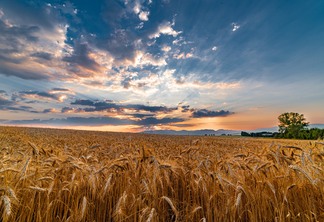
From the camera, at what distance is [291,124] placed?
301 ft

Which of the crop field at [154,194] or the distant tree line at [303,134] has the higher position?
the distant tree line at [303,134]

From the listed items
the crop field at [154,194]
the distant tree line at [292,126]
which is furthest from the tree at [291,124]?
the crop field at [154,194]

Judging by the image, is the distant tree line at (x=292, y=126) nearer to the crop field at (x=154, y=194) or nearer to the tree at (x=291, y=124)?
the tree at (x=291, y=124)

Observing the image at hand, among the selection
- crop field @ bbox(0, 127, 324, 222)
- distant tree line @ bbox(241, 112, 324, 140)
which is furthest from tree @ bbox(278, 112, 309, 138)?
crop field @ bbox(0, 127, 324, 222)

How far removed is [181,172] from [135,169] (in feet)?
2.96

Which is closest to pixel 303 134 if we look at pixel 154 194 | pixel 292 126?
pixel 292 126

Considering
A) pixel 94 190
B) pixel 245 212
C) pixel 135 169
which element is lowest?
pixel 245 212

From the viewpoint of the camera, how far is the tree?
89.8 meters

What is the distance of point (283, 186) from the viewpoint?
3738 mm

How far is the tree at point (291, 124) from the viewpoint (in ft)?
295

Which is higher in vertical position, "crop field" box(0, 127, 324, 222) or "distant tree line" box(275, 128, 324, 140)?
"distant tree line" box(275, 128, 324, 140)

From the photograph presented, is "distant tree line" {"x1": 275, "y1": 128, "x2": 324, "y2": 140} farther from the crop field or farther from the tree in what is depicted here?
the crop field

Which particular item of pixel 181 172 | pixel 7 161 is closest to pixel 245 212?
pixel 181 172

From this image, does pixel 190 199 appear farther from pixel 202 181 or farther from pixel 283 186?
pixel 283 186
